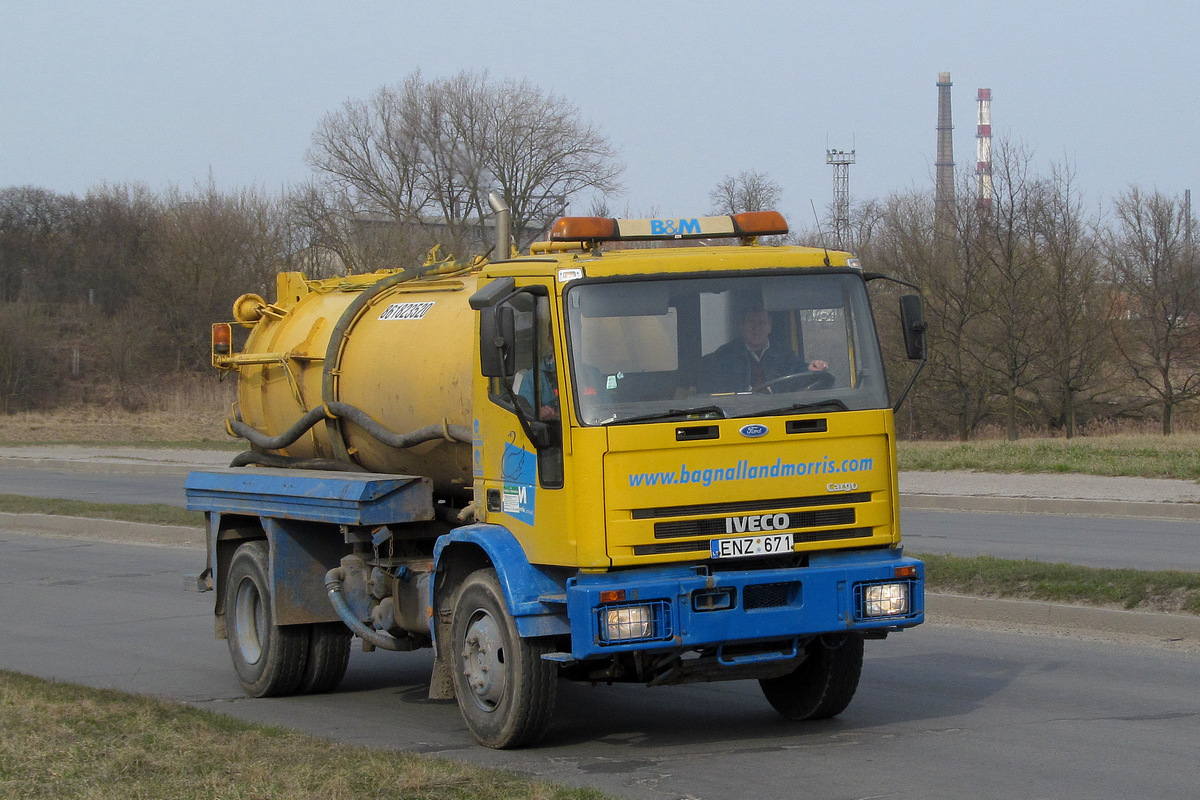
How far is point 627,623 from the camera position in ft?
20.1

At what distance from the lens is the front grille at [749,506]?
20.4 feet

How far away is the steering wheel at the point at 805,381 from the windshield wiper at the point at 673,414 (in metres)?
0.26

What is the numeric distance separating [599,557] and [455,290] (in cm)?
277

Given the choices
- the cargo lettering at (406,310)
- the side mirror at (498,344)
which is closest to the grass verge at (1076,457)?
the cargo lettering at (406,310)

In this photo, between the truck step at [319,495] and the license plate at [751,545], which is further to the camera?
the truck step at [319,495]

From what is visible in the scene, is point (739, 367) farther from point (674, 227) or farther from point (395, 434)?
point (395, 434)

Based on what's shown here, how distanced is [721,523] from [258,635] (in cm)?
417

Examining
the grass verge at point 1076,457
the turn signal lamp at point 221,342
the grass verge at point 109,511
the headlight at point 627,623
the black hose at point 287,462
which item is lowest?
the grass verge at point 109,511

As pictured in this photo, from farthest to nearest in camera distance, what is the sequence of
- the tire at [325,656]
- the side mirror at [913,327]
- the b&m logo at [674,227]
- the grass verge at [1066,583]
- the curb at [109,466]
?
the curb at [109,466] < the grass verge at [1066,583] < the tire at [325,656] < the b&m logo at [674,227] < the side mirror at [913,327]

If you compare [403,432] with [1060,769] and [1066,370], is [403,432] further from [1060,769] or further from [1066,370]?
[1066,370]

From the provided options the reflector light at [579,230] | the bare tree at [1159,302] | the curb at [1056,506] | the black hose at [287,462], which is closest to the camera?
the reflector light at [579,230]

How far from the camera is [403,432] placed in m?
8.38

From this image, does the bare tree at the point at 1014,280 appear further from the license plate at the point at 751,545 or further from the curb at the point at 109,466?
the license plate at the point at 751,545

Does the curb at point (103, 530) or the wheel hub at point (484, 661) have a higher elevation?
the wheel hub at point (484, 661)
